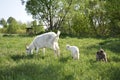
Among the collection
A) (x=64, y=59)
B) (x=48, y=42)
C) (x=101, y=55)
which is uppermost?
(x=48, y=42)

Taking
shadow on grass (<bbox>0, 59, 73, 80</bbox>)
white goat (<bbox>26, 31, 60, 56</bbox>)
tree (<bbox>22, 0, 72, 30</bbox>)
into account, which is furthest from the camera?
tree (<bbox>22, 0, 72, 30</bbox>)

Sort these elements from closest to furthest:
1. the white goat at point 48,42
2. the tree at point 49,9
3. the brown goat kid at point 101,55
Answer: the brown goat kid at point 101,55 → the white goat at point 48,42 → the tree at point 49,9

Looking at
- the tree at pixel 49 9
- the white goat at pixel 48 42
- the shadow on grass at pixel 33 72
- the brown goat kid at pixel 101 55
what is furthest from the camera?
the tree at pixel 49 9

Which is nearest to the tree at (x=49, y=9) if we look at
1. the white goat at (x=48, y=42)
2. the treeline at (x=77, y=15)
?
the treeline at (x=77, y=15)

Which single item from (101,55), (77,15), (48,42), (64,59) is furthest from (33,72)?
(77,15)

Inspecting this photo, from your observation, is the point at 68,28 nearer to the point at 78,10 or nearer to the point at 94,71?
the point at 78,10

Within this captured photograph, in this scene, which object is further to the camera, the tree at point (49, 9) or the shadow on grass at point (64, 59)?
the tree at point (49, 9)

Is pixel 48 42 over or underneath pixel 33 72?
over

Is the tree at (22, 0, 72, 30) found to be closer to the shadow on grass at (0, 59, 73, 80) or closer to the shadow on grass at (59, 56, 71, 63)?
the shadow on grass at (59, 56, 71, 63)

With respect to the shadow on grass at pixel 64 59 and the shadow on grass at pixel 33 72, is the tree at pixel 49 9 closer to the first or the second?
the shadow on grass at pixel 64 59

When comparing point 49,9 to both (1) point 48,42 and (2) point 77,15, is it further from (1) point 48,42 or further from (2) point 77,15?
(1) point 48,42

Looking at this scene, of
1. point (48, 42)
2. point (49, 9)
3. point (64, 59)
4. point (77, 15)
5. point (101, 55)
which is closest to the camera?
point (101, 55)

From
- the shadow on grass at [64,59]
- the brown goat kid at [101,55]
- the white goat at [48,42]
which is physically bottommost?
the shadow on grass at [64,59]

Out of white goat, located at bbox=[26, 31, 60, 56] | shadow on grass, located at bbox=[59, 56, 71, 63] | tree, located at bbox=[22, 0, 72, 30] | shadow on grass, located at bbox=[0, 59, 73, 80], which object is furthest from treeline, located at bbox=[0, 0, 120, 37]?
shadow on grass, located at bbox=[0, 59, 73, 80]
